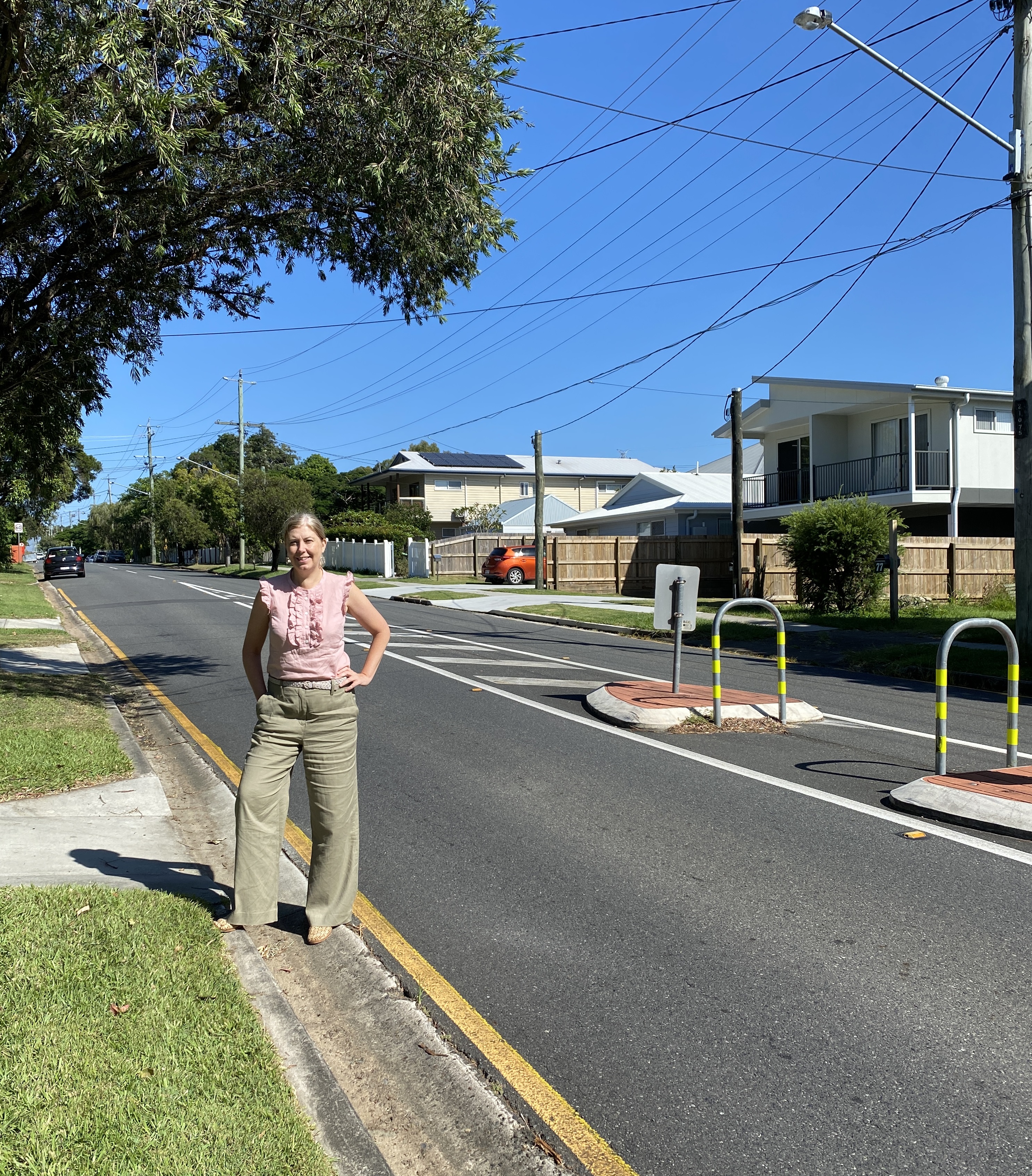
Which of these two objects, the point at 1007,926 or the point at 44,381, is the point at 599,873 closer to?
the point at 1007,926

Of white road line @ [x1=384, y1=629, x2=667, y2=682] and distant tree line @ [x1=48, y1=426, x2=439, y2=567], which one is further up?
distant tree line @ [x1=48, y1=426, x2=439, y2=567]

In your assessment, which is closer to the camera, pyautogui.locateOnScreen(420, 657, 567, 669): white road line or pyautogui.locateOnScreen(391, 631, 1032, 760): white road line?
pyautogui.locateOnScreen(391, 631, 1032, 760): white road line

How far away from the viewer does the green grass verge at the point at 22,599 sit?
22.4m

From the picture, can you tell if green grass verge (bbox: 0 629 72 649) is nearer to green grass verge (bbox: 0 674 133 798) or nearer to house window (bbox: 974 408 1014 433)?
green grass verge (bbox: 0 674 133 798)

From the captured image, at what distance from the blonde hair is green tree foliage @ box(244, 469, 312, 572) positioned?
47594 mm

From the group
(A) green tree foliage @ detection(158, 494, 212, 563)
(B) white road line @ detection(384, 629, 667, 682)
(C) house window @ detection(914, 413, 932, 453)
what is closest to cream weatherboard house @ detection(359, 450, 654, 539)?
(A) green tree foliage @ detection(158, 494, 212, 563)

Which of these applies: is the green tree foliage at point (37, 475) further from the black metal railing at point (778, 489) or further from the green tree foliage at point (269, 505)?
the black metal railing at point (778, 489)

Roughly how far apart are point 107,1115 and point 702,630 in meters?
17.9

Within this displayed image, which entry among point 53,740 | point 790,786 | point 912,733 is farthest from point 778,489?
point 53,740

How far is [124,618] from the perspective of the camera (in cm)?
2319

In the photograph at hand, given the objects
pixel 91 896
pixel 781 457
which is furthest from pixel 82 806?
pixel 781 457

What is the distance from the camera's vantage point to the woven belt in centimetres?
444

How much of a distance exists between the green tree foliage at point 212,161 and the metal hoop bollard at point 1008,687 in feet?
20.4

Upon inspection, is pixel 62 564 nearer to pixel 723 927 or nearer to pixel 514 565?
pixel 514 565
